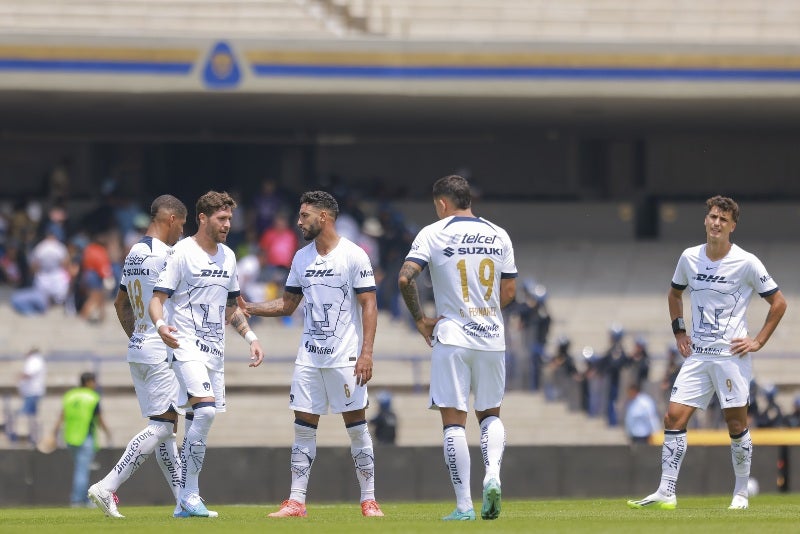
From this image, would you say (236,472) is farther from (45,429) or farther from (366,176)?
(366,176)

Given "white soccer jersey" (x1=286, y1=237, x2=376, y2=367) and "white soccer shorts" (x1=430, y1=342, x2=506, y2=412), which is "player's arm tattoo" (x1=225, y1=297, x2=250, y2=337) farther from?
"white soccer shorts" (x1=430, y1=342, x2=506, y2=412)

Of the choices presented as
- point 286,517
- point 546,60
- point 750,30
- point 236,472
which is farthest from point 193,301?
point 750,30

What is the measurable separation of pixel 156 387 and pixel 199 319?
2.45 ft

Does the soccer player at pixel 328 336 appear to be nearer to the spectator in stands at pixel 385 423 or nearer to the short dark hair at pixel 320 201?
the short dark hair at pixel 320 201

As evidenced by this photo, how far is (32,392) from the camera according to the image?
23625 mm

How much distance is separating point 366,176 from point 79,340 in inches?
397

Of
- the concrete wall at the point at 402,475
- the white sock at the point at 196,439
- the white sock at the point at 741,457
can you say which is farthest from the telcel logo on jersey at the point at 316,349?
the concrete wall at the point at 402,475

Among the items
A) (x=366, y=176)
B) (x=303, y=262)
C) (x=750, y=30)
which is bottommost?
(x=303, y=262)

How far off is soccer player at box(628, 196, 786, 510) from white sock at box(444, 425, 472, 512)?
2.19 metres

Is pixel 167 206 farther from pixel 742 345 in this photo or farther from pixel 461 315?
pixel 742 345

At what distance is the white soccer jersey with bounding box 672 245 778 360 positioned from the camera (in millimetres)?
13516

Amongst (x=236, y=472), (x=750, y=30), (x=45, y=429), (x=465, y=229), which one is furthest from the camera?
(x=750, y=30)

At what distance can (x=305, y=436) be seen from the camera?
12.6 m

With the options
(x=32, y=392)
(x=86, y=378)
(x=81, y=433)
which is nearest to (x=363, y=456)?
(x=81, y=433)
